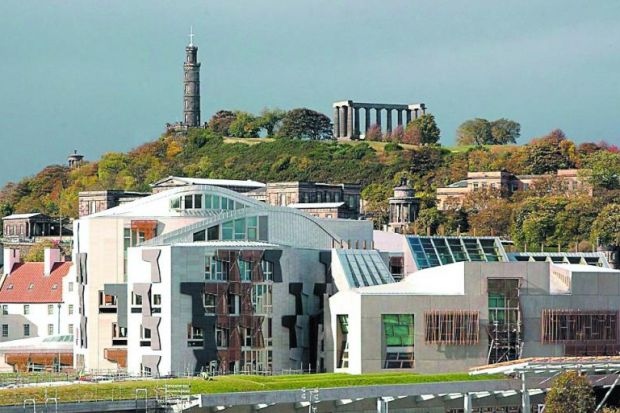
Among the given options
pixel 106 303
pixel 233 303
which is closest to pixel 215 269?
pixel 233 303

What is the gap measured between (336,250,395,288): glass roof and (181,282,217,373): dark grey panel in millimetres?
7350

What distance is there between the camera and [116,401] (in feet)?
235

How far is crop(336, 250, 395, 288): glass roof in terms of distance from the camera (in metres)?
92.7

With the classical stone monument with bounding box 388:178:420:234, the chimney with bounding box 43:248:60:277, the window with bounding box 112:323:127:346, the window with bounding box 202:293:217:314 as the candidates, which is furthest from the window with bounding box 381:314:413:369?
the classical stone monument with bounding box 388:178:420:234

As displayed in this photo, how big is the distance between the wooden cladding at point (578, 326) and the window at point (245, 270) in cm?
1330

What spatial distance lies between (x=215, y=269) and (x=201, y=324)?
254cm

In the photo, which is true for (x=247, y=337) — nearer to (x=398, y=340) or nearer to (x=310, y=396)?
(x=398, y=340)

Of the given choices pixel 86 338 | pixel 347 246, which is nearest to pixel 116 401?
pixel 86 338

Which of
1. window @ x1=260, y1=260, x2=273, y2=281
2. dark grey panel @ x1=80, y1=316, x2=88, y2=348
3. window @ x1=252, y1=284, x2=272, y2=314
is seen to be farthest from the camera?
dark grey panel @ x1=80, y1=316, x2=88, y2=348

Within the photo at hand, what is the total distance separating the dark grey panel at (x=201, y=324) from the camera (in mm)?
88188

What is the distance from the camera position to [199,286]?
290ft

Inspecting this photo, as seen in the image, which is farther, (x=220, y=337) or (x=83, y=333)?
(x=83, y=333)

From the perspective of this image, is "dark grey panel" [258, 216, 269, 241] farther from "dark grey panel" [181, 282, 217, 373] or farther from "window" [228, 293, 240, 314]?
"dark grey panel" [181, 282, 217, 373]

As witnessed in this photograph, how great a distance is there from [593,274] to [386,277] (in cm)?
1077
